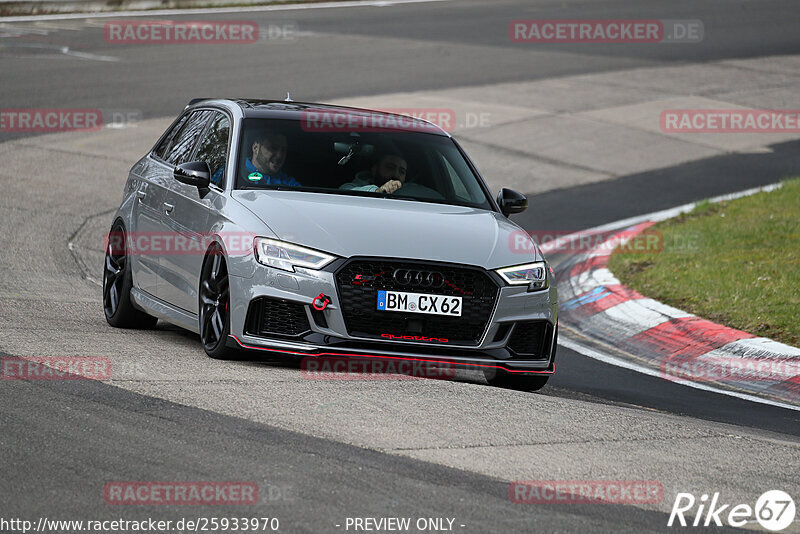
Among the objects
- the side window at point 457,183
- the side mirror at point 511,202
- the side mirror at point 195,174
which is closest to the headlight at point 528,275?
the side mirror at point 511,202

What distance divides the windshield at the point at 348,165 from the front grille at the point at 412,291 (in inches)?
44.0

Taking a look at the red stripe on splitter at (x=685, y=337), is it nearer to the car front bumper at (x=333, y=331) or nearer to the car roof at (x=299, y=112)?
the car roof at (x=299, y=112)

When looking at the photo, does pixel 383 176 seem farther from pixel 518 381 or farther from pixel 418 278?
pixel 518 381

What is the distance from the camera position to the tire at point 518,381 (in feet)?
27.7

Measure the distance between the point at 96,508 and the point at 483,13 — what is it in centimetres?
3068

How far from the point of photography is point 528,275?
26.5 feet

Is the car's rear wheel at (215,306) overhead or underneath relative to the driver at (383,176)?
underneath

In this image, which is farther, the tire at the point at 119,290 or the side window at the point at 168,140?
the side window at the point at 168,140

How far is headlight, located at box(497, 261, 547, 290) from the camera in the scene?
794 centimetres

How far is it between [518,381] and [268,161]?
2.16m

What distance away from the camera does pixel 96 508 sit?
5.07 meters

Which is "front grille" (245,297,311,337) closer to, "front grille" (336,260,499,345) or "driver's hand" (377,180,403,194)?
"front grille" (336,260,499,345)

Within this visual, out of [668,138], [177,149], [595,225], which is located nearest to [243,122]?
[177,149]

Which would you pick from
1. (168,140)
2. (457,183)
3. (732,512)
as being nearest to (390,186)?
(457,183)
